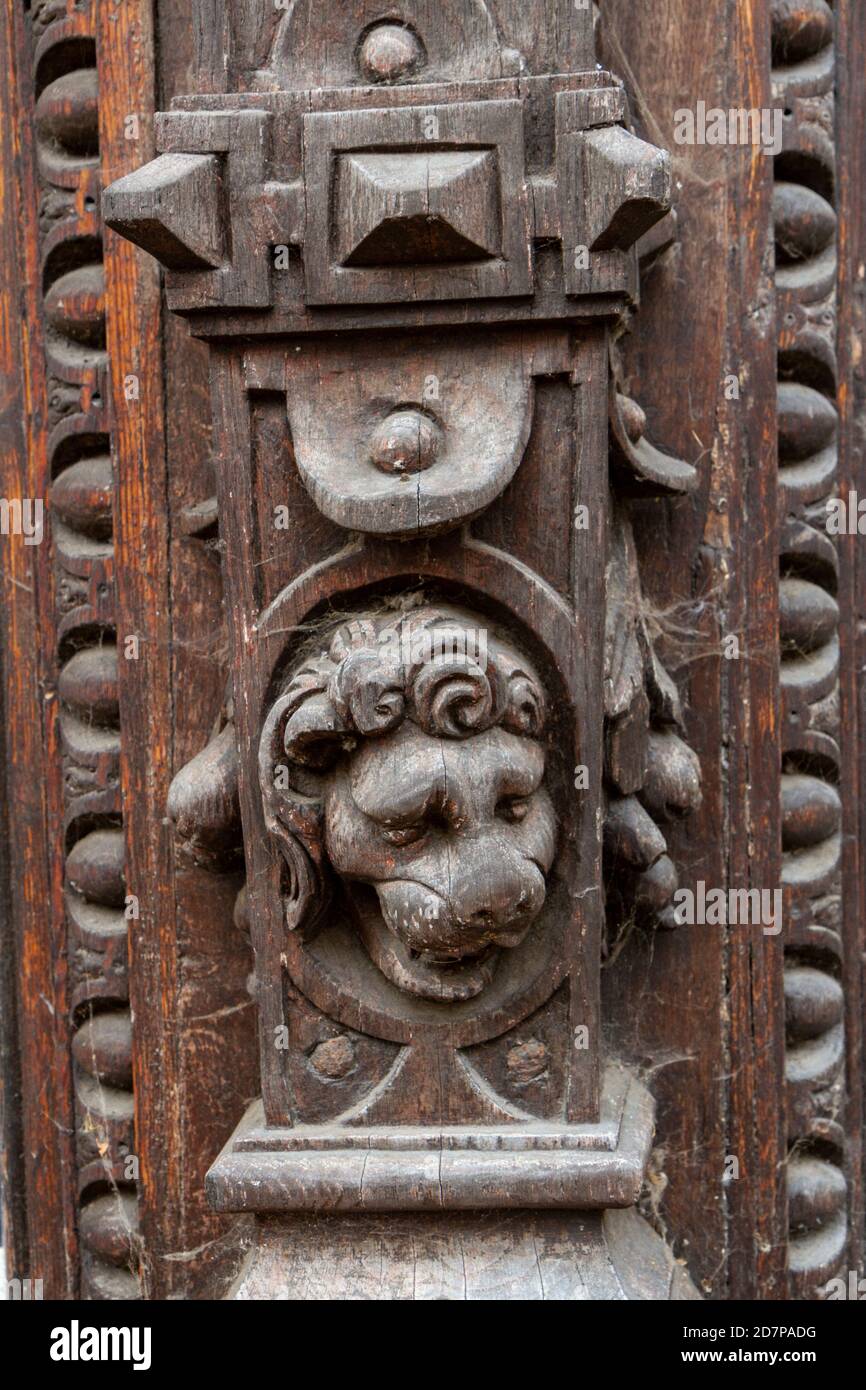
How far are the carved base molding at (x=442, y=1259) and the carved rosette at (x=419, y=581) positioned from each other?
0.03 metres

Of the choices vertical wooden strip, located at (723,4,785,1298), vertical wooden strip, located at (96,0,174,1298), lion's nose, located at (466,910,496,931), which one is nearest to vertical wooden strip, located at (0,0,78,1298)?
vertical wooden strip, located at (96,0,174,1298)

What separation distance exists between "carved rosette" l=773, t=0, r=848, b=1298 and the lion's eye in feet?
1.66

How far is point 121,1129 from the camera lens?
1.62 metres

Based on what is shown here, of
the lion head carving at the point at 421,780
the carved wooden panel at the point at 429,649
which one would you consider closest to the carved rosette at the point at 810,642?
the carved wooden panel at the point at 429,649

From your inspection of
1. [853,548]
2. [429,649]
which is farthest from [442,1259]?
[853,548]

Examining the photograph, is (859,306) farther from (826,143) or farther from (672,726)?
(672,726)

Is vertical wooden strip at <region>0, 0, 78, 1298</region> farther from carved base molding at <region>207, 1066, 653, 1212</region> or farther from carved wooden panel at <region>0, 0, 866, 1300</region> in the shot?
carved base molding at <region>207, 1066, 653, 1212</region>

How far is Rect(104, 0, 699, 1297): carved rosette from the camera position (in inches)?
50.2

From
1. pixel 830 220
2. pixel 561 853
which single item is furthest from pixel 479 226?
pixel 561 853

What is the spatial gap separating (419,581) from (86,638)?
1.58 feet

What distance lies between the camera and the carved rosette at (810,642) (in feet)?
5.06

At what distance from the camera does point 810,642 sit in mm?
1590

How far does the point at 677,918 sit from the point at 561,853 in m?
0.25

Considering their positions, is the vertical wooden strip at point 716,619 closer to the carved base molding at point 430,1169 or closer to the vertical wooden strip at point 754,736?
the vertical wooden strip at point 754,736
